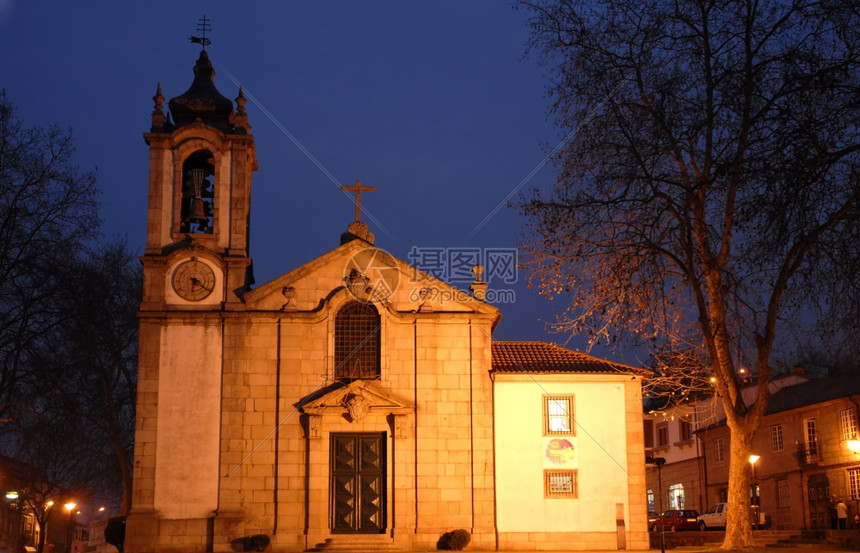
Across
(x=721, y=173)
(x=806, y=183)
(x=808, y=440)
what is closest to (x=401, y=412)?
(x=721, y=173)

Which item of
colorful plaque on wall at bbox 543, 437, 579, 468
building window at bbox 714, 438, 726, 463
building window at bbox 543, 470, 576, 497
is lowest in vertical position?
building window at bbox 543, 470, 576, 497

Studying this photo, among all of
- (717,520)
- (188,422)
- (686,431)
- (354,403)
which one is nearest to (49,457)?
(188,422)

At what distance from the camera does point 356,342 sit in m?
28.6

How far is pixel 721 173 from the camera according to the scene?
17.0m

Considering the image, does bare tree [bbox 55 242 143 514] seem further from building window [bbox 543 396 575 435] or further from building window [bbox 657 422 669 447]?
building window [bbox 657 422 669 447]

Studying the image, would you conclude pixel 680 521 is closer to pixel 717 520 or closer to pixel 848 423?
pixel 717 520

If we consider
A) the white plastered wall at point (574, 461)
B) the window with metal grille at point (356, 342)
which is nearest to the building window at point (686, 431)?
the white plastered wall at point (574, 461)

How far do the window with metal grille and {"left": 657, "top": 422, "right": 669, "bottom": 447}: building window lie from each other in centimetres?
3188

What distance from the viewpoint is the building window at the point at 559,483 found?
28.0 meters

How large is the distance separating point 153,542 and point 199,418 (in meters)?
3.37

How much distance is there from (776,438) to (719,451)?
5112 mm

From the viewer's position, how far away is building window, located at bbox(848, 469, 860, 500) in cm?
3916

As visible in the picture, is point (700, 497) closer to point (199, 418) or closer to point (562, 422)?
point (562, 422)

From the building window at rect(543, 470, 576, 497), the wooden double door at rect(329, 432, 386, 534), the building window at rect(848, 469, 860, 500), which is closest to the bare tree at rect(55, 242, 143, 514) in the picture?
the wooden double door at rect(329, 432, 386, 534)
